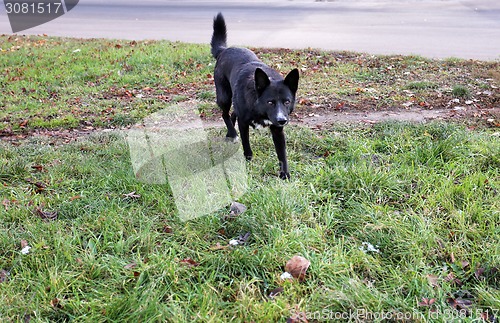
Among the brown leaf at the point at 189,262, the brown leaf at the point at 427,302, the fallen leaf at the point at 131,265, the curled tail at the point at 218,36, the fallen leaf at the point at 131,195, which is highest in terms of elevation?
the curled tail at the point at 218,36

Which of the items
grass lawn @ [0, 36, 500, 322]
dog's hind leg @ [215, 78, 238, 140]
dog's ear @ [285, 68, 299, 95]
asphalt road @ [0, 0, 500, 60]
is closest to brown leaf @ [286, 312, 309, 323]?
grass lawn @ [0, 36, 500, 322]

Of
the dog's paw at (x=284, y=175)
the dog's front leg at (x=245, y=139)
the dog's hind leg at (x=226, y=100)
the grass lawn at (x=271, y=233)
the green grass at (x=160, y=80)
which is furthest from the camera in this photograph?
the green grass at (x=160, y=80)

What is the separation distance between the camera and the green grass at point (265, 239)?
2.46 metres

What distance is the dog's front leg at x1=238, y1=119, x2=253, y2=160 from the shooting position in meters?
4.32

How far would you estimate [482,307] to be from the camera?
2.47m

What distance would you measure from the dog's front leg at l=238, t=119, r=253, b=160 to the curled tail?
4.54ft

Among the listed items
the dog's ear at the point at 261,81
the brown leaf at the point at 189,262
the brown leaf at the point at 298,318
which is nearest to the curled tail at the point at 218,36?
the dog's ear at the point at 261,81

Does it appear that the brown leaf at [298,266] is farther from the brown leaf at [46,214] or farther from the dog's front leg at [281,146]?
the brown leaf at [46,214]

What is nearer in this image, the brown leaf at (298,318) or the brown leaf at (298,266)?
the brown leaf at (298,318)

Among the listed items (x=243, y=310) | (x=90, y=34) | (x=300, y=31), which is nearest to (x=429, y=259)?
(x=243, y=310)

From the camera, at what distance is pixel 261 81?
379cm

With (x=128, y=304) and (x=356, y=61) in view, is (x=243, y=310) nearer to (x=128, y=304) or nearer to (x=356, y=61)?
(x=128, y=304)

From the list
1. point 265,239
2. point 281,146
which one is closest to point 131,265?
point 265,239

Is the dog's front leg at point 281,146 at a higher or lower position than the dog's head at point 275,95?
lower
